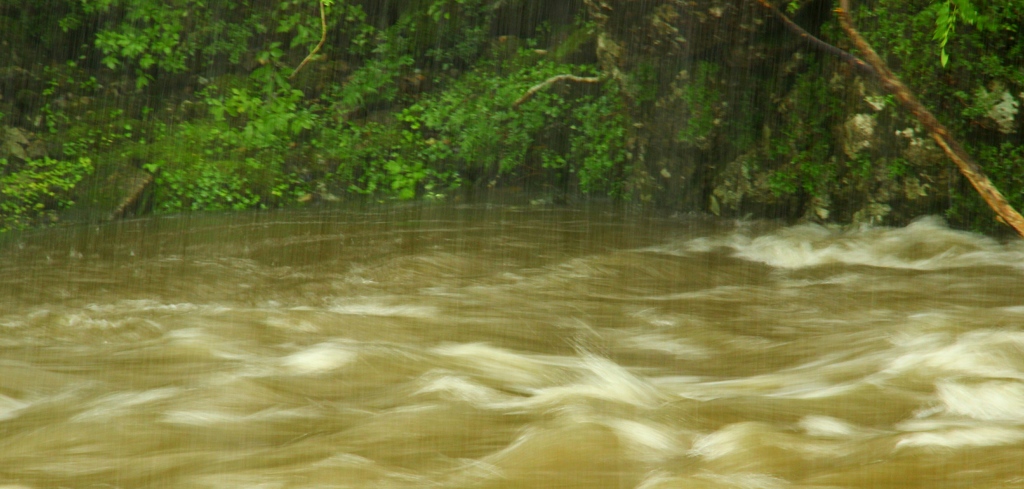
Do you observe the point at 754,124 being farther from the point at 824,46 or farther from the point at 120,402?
the point at 120,402

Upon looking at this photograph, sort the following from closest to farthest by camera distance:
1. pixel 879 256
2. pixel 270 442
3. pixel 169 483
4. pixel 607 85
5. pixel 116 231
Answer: pixel 169 483 < pixel 270 442 < pixel 879 256 < pixel 116 231 < pixel 607 85

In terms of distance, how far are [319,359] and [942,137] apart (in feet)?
14.7

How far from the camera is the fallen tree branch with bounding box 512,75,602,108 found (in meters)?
10.7

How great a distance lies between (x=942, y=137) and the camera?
592 cm

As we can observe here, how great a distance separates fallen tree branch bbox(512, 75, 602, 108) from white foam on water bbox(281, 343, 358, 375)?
23.7ft

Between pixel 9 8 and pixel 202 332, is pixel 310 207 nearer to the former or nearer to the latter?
pixel 9 8

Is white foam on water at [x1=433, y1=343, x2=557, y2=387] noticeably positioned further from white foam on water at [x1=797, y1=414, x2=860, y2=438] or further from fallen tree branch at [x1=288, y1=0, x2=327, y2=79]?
fallen tree branch at [x1=288, y1=0, x2=327, y2=79]

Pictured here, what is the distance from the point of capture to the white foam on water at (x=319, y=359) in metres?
3.79

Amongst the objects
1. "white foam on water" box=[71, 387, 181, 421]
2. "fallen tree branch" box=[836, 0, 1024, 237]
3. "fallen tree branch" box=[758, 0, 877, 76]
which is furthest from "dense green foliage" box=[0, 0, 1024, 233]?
"white foam on water" box=[71, 387, 181, 421]

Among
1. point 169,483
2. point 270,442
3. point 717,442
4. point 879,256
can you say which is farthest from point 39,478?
point 879,256

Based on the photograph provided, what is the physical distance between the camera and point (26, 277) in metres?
6.46

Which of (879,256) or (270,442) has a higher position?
(879,256)

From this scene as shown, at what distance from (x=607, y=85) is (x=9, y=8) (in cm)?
755

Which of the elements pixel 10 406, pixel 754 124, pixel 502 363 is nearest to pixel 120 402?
pixel 10 406
